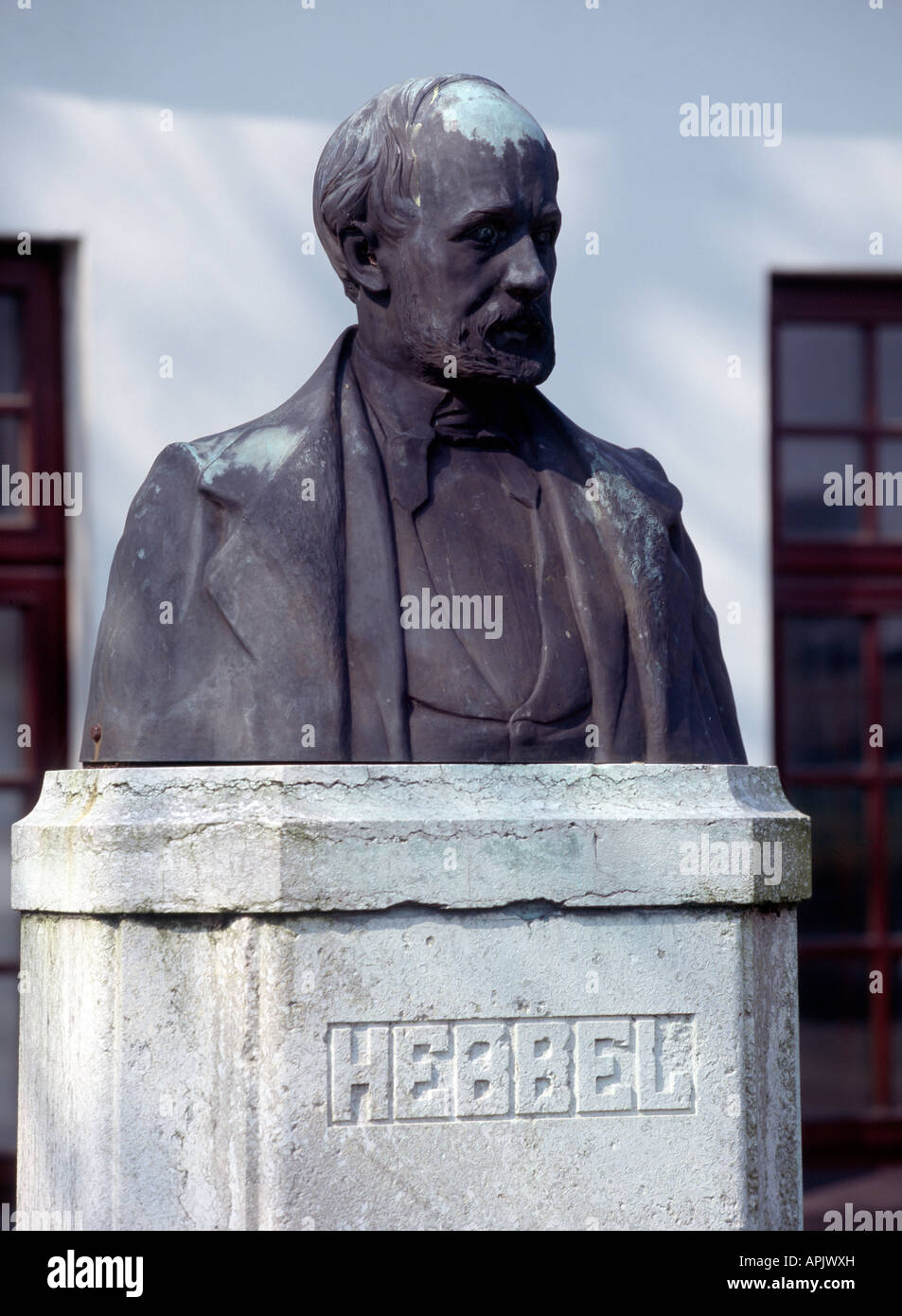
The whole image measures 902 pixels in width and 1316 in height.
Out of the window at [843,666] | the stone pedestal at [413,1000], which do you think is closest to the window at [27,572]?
the window at [843,666]

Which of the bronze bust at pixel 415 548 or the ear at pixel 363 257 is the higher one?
the ear at pixel 363 257

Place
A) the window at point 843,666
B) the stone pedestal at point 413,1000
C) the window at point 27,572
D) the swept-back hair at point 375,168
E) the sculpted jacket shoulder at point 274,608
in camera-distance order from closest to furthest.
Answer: the stone pedestal at point 413,1000 → the sculpted jacket shoulder at point 274,608 → the swept-back hair at point 375,168 → the window at point 27,572 → the window at point 843,666

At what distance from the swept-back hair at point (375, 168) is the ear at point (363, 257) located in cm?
1

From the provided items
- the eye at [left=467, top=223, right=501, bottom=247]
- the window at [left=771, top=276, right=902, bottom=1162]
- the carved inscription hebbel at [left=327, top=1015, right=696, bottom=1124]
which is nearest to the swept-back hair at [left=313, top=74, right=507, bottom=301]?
the eye at [left=467, top=223, right=501, bottom=247]

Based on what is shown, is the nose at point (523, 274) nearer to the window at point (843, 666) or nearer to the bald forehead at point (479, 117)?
the bald forehead at point (479, 117)

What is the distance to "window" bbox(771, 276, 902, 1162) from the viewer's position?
5.86 metres

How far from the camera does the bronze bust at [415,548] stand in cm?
323

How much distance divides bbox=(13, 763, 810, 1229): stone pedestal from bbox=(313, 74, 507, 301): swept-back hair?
0.99 meters

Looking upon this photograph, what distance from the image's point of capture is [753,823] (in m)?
3.18

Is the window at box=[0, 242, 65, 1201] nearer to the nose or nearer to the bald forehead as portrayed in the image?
the bald forehead

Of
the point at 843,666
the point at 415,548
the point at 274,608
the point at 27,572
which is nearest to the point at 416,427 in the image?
the point at 415,548

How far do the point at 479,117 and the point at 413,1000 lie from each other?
57.9 inches

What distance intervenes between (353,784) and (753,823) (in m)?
0.66

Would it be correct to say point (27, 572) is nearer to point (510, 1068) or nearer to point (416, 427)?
point (416, 427)
